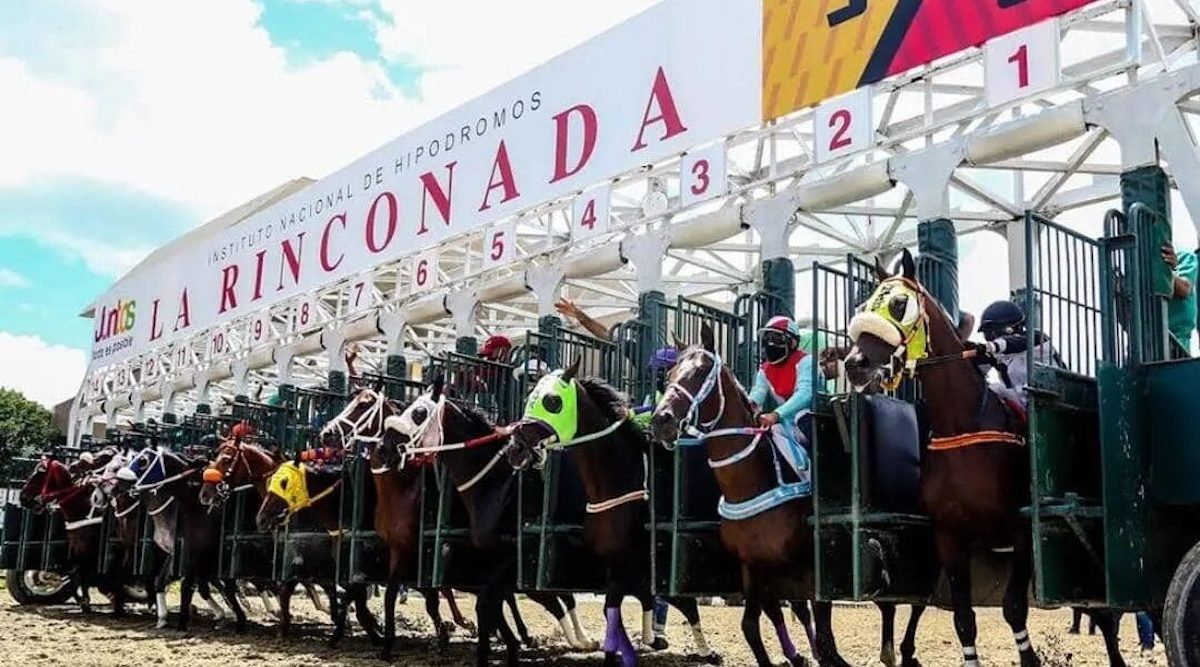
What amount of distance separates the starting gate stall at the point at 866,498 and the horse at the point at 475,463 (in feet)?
9.01

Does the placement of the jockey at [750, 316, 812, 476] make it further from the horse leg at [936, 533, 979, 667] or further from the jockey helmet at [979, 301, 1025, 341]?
the horse leg at [936, 533, 979, 667]

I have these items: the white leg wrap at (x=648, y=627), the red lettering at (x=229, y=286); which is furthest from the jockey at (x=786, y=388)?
the red lettering at (x=229, y=286)

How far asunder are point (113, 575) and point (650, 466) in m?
9.25

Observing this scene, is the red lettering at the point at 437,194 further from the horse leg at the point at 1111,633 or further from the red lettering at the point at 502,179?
the horse leg at the point at 1111,633

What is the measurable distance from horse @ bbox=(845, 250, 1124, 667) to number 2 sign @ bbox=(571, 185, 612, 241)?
5.68 m

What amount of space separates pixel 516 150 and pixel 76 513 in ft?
23.1

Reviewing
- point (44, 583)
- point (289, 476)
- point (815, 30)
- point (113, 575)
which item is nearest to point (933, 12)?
point (815, 30)

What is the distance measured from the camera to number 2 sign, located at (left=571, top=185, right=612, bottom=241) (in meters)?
11.8

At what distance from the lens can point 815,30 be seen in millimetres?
9938

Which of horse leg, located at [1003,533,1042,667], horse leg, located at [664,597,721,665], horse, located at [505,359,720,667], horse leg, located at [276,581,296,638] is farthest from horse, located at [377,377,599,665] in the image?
horse leg, located at [1003,533,1042,667]

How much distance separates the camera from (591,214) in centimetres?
1195

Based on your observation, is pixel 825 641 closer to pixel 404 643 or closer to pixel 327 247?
pixel 404 643

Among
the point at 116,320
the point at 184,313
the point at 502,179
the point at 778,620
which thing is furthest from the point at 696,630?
the point at 116,320

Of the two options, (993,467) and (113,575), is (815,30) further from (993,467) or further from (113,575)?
(113,575)
